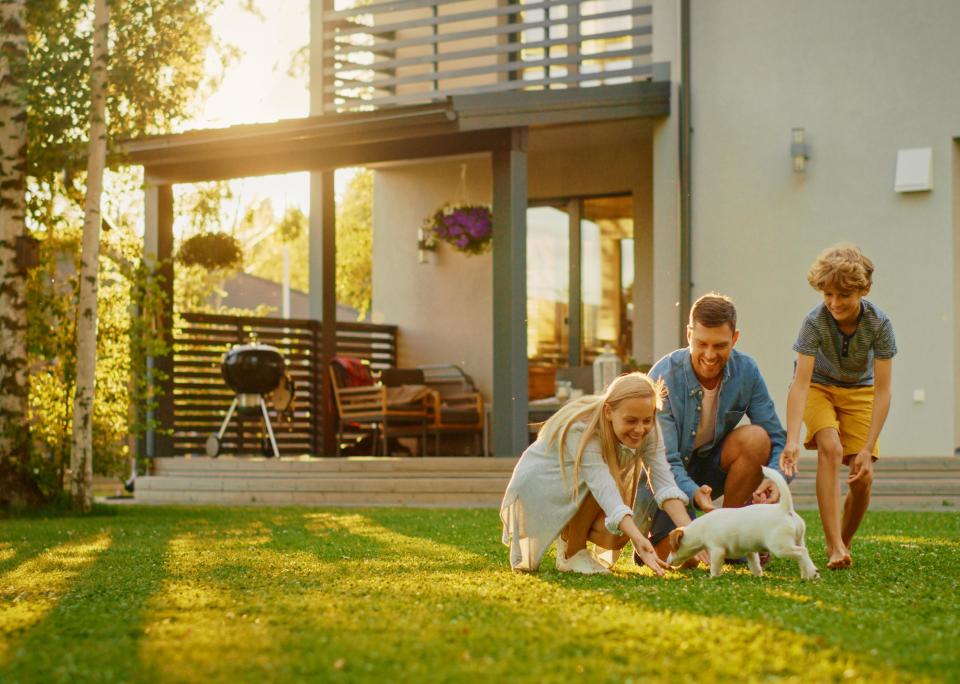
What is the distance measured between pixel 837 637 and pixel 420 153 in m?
9.13

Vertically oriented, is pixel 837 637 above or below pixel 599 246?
below

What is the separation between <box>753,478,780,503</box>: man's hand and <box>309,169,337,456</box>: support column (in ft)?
27.2

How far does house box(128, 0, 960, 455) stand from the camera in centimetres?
1113

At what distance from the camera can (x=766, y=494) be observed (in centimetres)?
501

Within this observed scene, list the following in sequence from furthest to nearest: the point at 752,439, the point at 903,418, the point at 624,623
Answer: the point at 903,418, the point at 752,439, the point at 624,623

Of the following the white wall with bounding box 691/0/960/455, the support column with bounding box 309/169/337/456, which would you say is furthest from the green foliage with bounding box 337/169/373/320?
the white wall with bounding box 691/0/960/455

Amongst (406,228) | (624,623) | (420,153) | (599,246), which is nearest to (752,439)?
(624,623)

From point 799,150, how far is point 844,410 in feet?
21.7

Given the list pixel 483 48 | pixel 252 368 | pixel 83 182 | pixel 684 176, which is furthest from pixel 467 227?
pixel 83 182

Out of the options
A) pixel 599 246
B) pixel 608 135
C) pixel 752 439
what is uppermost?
pixel 608 135

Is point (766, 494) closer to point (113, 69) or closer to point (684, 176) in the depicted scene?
point (113, 69)

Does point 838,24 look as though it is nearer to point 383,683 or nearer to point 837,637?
point 837,637

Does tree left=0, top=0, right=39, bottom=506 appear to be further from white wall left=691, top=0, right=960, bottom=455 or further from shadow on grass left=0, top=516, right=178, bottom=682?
white wall left=691, top=0, right=960, bottom=455

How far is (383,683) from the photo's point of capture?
9.17 ft
